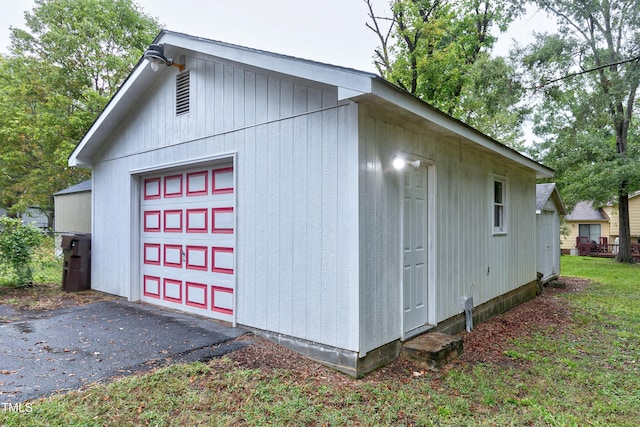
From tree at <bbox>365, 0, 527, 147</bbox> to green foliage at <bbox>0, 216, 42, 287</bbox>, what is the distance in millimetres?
13198

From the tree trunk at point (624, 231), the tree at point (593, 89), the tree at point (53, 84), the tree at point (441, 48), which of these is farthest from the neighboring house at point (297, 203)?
the tree trunk at point (624, 231)

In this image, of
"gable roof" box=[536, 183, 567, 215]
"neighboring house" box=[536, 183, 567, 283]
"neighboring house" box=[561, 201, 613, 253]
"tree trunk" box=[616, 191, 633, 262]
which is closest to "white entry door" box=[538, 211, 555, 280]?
"neighboring house" box=[536, 183, 567, 283]

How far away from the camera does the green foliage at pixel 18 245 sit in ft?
22.3

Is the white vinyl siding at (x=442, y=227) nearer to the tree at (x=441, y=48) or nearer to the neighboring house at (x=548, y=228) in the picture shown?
the neighboring house at (x=548, y=228)

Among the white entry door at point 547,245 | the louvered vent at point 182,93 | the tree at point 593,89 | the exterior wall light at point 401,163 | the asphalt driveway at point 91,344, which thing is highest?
the tree at point 593,89

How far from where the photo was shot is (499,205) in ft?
22.7

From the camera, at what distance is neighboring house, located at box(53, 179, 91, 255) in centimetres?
945

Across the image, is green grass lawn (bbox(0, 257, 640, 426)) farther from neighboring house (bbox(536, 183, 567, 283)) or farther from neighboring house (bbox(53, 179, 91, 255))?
neighboring house (bbox(53, 179, 91, 255))

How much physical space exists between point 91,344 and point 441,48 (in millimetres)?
16130

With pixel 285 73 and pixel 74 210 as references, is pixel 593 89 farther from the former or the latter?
pixel 74 210

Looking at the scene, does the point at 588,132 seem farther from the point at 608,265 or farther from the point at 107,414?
the point at 107,414

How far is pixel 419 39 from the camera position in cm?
1473

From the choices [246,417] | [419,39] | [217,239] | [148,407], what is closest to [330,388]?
[246,417]

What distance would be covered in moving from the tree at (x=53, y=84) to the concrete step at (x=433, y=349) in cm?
1594
